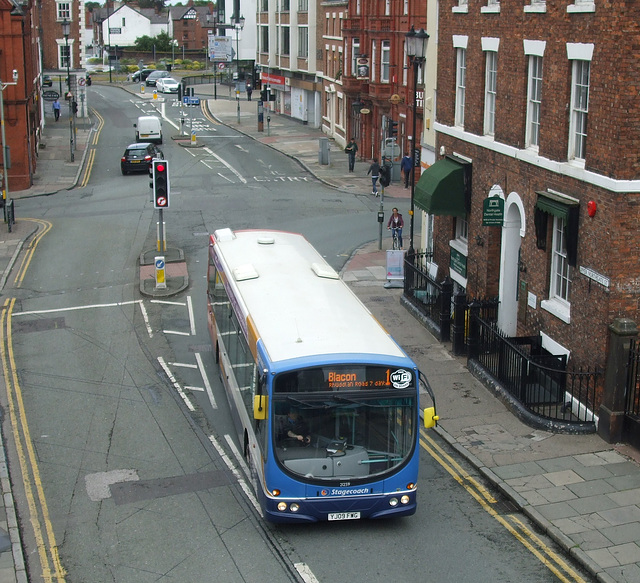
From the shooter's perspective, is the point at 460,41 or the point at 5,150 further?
the point at 5,150

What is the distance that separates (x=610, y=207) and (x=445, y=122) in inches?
375

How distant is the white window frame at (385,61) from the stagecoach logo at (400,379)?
38889mm

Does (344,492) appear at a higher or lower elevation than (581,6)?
lower

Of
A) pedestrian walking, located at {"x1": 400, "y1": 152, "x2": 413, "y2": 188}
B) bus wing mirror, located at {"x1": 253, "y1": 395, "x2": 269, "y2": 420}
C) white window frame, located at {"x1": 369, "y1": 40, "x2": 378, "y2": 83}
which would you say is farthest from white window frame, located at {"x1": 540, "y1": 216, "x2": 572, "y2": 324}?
white window frame, located at {"x1": 369, "y1": 40, "x2": 378, "y2": 83}

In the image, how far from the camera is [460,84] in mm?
24781

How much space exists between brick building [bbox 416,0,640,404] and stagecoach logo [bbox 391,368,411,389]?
5.63 m

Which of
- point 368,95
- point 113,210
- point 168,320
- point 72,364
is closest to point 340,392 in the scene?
point 72,364

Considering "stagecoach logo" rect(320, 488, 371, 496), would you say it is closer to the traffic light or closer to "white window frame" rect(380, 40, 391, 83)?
the traffic light

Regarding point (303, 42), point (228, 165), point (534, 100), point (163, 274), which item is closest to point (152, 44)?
point (303, 42)

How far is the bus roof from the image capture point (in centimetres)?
1370

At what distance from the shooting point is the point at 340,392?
42.9 feet

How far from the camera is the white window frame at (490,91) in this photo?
22.5m

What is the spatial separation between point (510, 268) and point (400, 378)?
949cm

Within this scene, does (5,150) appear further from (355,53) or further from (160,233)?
(355,53)
